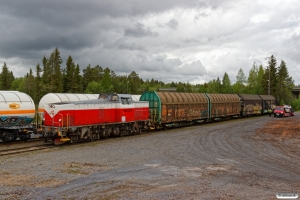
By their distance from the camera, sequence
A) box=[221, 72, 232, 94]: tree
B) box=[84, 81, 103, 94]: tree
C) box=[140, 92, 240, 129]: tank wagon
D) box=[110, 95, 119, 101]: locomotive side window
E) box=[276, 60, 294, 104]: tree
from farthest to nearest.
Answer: box=[221, 72, 232, 94]: tree
box=[276, 60, 294, 104]: tree
box=[84, 81, 103, 94]: tree
box=[140, 92, 240, 129]: tank wagon
box=[110, 95, 119, 101]: locomotive side window

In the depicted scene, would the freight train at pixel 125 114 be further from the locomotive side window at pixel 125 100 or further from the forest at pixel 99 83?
the forest at pixel 99 83

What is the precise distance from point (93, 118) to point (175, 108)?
1251 cm

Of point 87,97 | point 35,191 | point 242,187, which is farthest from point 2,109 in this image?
A: point 242,187

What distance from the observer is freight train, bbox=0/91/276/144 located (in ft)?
69.7

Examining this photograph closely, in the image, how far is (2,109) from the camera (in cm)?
2092

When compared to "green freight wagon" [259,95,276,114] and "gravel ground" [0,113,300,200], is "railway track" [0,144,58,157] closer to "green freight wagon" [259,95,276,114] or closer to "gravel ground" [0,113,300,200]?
"gravel ground" [0,113,300,200]

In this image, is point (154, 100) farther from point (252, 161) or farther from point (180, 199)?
point (180, 199)

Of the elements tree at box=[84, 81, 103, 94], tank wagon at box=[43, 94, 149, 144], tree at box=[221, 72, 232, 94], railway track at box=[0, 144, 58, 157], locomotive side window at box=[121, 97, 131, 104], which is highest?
tree at box=[221, 72, 232, 94]

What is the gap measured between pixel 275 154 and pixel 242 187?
7.95 metres

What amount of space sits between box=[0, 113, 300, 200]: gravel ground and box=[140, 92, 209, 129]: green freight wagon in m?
10.4

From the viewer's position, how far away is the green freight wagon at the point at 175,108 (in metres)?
31.1

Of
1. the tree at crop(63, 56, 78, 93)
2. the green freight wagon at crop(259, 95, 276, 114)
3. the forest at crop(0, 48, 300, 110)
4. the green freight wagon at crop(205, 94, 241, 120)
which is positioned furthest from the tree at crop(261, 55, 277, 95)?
the tree at crop(63, 56, 78, 93)

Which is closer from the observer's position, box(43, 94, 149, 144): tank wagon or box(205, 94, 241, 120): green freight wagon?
box(43, 94, 149, 144): tank wagon

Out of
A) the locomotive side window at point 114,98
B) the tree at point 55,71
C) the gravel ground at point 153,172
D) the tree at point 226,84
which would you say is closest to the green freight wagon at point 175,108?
the locomotive side window at point 114,98
